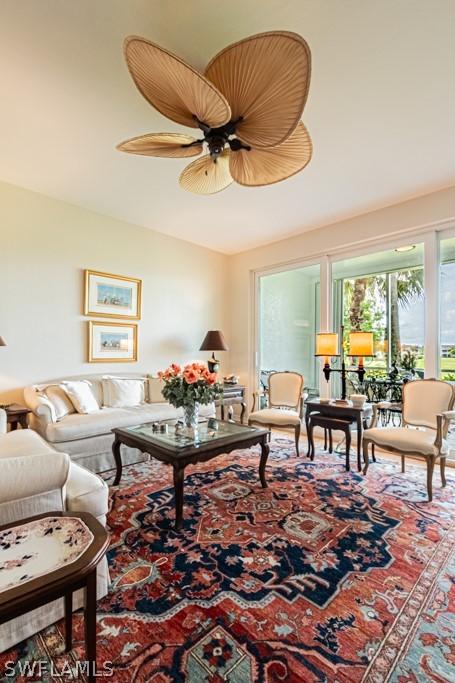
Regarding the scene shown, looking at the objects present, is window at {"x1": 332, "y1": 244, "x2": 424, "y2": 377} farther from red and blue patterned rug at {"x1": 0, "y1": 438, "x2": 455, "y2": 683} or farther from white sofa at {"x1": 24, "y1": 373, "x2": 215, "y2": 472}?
white sofa at {"x1": 24, "y1": 373, "x2": 215, "y2": 472}

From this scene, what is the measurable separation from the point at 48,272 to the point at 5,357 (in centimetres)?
107

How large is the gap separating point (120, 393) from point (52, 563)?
9.79ft

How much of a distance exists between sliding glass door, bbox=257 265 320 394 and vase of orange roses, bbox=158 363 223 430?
257 centimetres

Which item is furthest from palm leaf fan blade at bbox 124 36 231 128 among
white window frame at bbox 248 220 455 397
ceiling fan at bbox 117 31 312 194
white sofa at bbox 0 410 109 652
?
white window frame at bbox 248 220 455 397

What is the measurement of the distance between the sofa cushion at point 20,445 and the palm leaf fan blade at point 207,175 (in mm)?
2281

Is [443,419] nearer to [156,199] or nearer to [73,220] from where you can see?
[156,199]

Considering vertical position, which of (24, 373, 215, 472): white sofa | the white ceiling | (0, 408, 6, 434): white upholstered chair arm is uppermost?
the white ceiling

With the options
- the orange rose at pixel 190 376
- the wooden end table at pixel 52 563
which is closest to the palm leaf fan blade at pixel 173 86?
the orange rose at pixel 190 376

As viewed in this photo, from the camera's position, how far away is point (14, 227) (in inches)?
139

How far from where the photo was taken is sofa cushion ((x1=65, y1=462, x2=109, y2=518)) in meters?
1.57

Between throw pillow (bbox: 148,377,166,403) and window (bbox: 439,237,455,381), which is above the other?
window (bbox: 439,237,455,381)

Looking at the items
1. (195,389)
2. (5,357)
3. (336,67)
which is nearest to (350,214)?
(336,67)

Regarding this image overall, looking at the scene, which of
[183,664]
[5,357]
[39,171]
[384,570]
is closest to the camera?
[183,664]

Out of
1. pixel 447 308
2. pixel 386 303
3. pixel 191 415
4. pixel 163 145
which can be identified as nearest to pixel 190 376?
pixel 191 415
